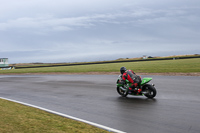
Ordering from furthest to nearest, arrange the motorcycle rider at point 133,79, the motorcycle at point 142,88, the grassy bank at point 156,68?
the grassy bank at point 156,68 < the motorcycle rider at point 133,79 < the motorcycle at point 142,88

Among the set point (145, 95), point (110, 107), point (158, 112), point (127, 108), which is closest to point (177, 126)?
point (158, 112)

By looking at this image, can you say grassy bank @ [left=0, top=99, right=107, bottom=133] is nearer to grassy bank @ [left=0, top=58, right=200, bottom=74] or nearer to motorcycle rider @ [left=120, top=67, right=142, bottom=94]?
motorcycle rider @ [left=120, top=67, right=142, bottom=94]

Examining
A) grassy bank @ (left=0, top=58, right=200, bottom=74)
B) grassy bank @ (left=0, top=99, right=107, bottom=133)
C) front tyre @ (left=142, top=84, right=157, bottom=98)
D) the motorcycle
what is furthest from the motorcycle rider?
grassy bank @ (left=0, top=58, right=200, bottom=74)

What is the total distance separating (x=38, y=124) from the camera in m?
6.59

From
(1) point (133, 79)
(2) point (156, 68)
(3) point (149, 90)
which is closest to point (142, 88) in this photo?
(3) point (149, 90)

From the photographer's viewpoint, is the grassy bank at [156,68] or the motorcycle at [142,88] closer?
the motorcycle at [142,88]

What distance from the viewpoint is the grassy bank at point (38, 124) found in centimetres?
594

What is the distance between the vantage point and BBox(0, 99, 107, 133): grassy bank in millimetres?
5941

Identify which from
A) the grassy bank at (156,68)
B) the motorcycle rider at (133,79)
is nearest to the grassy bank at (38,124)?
the motorcycle rider at (133,79)

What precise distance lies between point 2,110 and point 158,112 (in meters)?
6.18

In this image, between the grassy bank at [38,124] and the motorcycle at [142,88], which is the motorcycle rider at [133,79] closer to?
the motorcycle at [142,88]

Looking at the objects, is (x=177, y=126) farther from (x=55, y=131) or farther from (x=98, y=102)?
(x=98, y=102)

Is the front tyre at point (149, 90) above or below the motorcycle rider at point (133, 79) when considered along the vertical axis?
below

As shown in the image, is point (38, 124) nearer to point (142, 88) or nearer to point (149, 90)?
point (142, 88)
